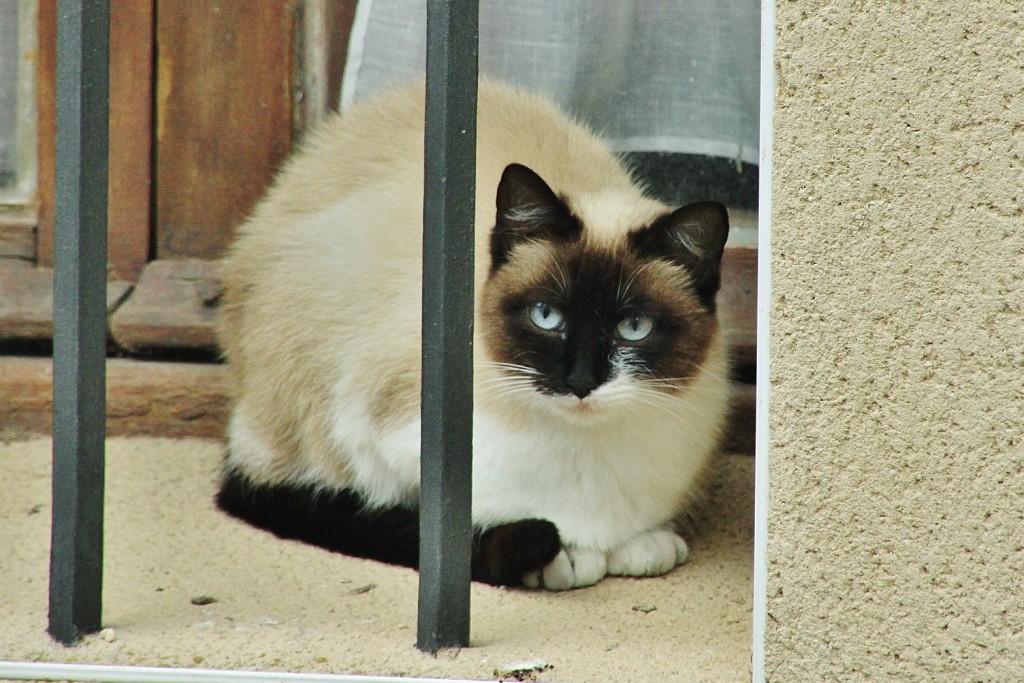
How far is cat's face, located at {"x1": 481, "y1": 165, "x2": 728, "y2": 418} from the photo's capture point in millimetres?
1939

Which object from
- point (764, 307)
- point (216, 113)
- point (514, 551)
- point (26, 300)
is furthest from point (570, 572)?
point (26, 300)

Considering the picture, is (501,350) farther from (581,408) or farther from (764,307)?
(764,307)

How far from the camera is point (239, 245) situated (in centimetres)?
254

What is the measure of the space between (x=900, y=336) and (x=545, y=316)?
2.26ft

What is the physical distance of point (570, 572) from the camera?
209cm

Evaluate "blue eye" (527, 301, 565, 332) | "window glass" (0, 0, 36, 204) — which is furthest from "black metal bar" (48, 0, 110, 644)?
"window glass" (0, 0, 36, 204)

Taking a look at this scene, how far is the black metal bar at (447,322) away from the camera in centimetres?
160

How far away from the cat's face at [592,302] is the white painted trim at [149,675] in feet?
1.93

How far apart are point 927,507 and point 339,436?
121 centimetres

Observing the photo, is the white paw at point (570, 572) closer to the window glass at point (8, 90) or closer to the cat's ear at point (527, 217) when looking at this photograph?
the cat's ear at point (527, 217)

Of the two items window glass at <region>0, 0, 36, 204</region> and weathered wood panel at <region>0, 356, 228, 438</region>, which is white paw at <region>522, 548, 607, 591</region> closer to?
weathered wood panel at <region>0, 356, 228, 438</region>

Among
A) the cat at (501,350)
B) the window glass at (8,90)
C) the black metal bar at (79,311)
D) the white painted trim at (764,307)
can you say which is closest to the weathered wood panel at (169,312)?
the cat at (501,350)

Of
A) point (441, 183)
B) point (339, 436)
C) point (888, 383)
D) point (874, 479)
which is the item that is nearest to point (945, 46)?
point (888, 383)

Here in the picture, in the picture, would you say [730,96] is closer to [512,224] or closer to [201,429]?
[512,224]
